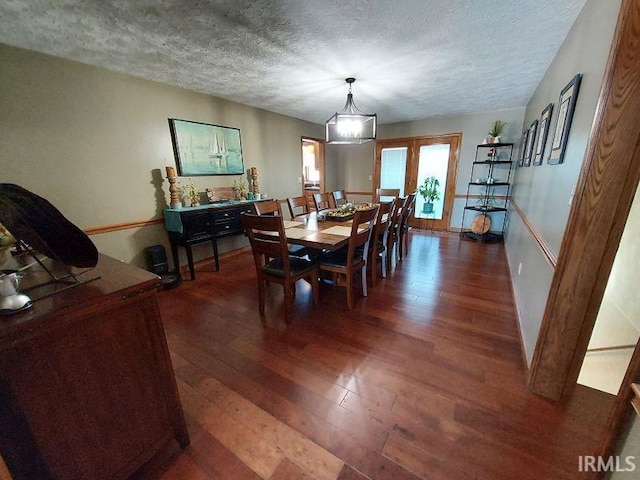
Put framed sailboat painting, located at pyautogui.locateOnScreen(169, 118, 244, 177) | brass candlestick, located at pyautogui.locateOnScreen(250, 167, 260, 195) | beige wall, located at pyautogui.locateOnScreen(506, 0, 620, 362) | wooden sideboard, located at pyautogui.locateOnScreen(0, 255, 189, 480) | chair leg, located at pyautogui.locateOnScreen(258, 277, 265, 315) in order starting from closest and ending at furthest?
wooden sideboard, located at pyautogui.locateOnScreen(0, 255, 189, 480)
beige wall, located at pyautogui.locateOnScreen(506, 0, 620, 362)
chair leg, located at pyautogui.locateOnScreen(258, 277, 265, 315)
framed sailboat painting, located at pyautogui.locateOnScreen(169, 118, 244, 177)
brass candlestick, located at pyautogui.locateOnScreen(250, 167, 260, 195)

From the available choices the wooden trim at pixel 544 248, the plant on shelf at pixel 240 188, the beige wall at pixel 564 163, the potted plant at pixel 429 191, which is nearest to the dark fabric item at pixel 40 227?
the wooden trim at pixel 544 248

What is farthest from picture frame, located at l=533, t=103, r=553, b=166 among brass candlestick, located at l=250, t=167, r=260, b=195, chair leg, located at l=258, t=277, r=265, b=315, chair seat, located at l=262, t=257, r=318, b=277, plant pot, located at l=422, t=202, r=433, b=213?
brass candlestick, located at l=250, t=167, r=260, b=195

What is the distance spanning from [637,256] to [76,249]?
3611 millimetres

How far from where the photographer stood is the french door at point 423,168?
5004 mm

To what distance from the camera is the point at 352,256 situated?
212 cm

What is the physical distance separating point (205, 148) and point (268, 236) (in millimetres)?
2173

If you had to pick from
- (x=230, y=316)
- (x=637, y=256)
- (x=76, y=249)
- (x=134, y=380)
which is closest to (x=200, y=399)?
(x=134, y=380)

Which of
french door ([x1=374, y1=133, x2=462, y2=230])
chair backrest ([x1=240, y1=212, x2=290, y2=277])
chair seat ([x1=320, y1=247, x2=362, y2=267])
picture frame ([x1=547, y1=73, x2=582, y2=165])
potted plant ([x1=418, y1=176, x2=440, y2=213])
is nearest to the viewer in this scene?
picture frame ([x1=547, y1=73, x2=582, y2=165])

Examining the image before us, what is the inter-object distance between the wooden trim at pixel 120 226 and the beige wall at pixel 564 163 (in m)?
3.71

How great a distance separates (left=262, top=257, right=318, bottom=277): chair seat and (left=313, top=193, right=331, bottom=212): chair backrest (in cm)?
134

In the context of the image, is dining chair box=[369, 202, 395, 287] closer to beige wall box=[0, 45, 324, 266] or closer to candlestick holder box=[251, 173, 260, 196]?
candlestick holder box=[251, 173, 260, 196]

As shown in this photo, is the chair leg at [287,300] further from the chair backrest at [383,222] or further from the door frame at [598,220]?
the door frame at [598,220]

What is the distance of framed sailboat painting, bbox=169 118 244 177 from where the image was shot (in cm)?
310

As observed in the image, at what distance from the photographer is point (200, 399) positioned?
1428mm
